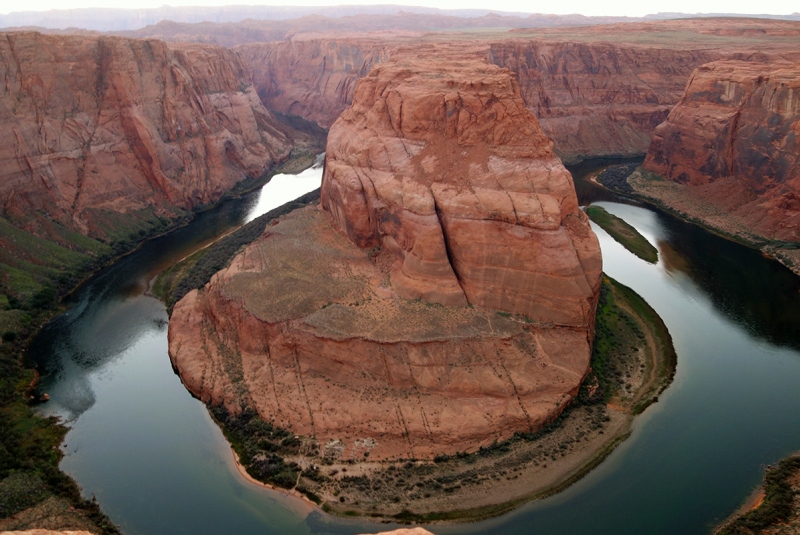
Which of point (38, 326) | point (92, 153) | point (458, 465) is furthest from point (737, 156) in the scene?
point (38, 326)

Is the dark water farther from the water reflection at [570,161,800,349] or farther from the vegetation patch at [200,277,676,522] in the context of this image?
the vegetation patch at [200,277,676,522]

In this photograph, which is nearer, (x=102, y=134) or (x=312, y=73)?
(x=102, y=134)

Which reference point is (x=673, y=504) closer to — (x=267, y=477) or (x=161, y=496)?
(x=267, y=477)

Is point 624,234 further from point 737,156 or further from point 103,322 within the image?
point 103,322

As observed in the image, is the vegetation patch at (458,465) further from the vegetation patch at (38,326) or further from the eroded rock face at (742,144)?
the eroded rock face at (742,144)

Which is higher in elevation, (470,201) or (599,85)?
(599,85)

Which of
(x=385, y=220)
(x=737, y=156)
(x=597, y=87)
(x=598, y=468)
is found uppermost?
(x=597, y=87)

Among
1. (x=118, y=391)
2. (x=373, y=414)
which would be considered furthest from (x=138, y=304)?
(x=373, y=414)
